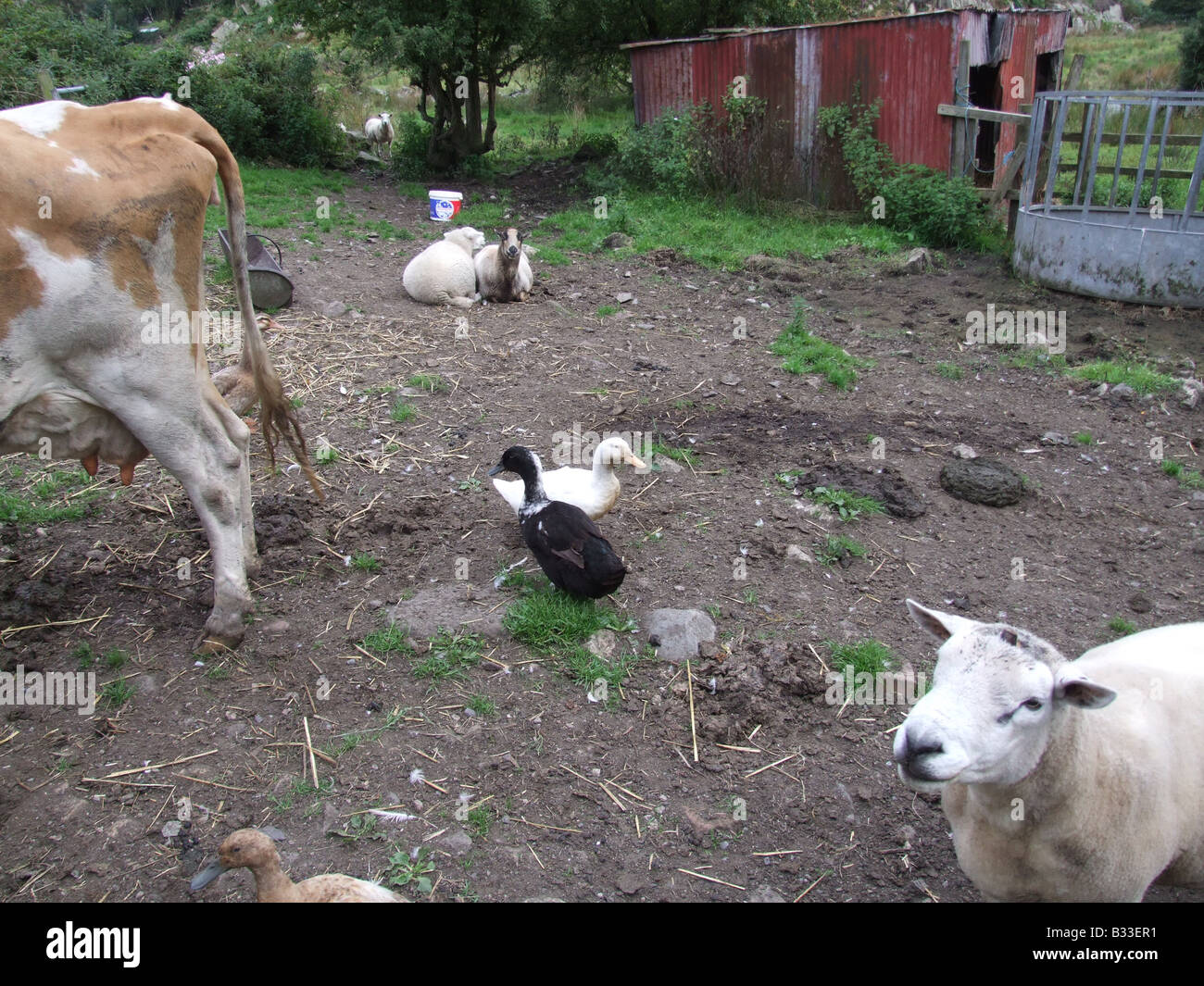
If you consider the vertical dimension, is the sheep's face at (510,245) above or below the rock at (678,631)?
above

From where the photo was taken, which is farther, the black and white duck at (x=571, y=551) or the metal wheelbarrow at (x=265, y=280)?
the metal wheelbarrow at (x=265, y=280)

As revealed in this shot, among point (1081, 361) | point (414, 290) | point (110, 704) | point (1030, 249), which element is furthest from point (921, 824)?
point (1030, 249)

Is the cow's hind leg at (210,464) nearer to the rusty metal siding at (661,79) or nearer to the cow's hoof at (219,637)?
the cow's hoof at (219,637)

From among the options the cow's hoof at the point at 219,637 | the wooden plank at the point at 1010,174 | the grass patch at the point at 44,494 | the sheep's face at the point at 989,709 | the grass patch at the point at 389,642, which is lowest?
the grass patch at the point at 389,642

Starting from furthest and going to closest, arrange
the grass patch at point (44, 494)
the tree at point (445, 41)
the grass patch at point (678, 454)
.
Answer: the tree at point (445, 41), the grass patch at point (678, 454), the grass patch at point (44, 494)

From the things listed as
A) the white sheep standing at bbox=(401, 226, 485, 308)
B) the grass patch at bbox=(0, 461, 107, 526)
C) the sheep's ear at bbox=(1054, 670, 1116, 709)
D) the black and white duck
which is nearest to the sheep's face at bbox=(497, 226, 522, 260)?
the white sheep standing at bbox=(401, 226, 485, 308)

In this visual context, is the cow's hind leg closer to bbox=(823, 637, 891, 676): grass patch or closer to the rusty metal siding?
bbox=(823, 637, 891, 676): grass patch

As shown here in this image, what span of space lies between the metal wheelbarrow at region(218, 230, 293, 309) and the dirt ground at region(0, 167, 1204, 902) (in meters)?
0.26

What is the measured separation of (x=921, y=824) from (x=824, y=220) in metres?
10.5

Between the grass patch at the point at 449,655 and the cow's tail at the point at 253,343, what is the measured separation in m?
1.19

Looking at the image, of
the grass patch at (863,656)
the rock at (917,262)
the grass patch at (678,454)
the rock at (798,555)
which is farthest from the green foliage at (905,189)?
the grass patch at (863,656)

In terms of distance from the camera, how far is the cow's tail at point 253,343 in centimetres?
452

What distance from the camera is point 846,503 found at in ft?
17.9

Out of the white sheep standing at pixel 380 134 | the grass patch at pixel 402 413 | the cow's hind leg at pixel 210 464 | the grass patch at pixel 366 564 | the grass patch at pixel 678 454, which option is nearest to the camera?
the cow's hind leg at pixel 210 464
